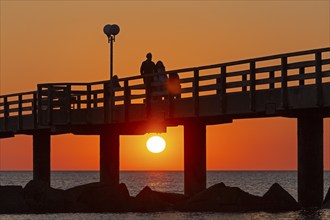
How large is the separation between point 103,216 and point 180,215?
292 centimetres

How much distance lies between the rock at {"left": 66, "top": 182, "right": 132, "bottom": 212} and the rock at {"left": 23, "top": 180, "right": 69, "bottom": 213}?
1.31ft

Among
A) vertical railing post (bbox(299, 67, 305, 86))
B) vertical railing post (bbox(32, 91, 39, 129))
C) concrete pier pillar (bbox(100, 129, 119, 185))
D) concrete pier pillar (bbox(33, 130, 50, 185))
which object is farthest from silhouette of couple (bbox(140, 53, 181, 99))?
concrete pier pillar (bbox(33, 130, 50, 185))

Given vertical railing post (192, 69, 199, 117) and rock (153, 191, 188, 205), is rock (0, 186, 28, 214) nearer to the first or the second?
rock (153, 191, 188, 205)

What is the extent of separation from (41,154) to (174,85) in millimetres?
11915

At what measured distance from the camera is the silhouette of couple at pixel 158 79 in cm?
4194

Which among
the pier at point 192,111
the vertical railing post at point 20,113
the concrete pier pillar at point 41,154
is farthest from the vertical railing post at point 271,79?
the concrete pier pillar at point 41,154

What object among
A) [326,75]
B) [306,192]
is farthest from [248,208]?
[326,75]

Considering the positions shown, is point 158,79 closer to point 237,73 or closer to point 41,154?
point 237,73

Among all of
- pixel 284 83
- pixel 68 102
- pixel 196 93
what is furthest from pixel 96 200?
pixel 284 83

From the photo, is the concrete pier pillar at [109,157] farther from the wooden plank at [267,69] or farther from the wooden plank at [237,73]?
A: the wooden plank at [267,69]

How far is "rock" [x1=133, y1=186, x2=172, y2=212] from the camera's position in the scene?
149 ft

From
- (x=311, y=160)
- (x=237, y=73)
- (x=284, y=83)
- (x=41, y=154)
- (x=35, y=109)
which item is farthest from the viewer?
(x=41, y=154)

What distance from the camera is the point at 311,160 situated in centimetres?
3775

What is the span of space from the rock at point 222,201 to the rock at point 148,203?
1.44 metres
